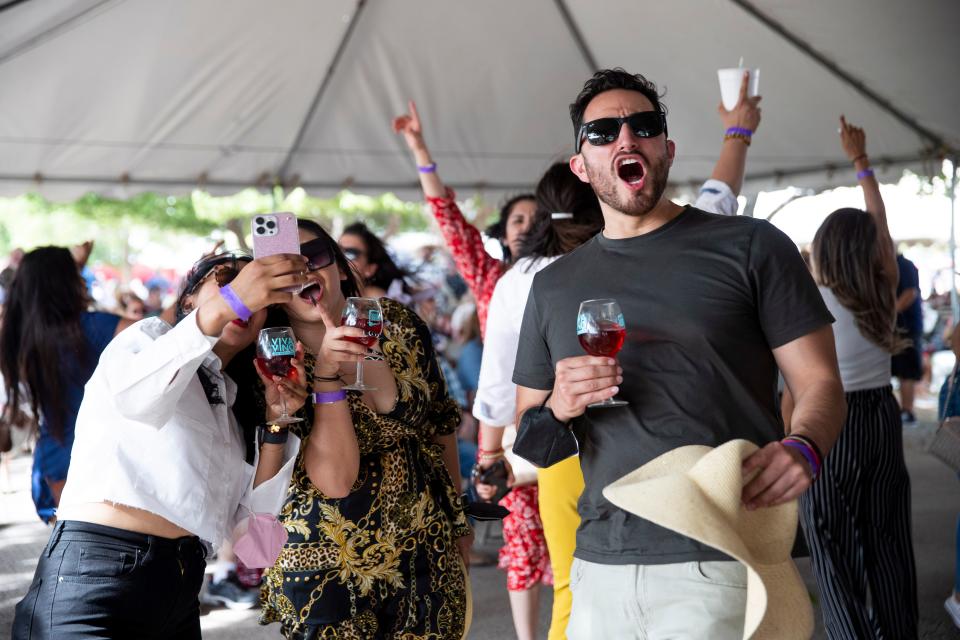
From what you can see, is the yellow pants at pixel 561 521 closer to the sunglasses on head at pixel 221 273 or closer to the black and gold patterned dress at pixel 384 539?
the black and gold patterned dress at pixel 384 539

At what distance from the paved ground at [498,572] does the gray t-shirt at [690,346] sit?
3.32m

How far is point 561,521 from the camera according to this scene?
12.9ft

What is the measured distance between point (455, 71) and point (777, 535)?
22.9 ft

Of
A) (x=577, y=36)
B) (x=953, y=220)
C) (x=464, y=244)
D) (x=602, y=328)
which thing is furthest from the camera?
(x=953, y=220)

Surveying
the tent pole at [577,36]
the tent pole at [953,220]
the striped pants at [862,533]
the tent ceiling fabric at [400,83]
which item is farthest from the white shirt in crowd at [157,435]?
the tent pole at [953,220]

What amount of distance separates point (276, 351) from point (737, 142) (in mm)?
2457

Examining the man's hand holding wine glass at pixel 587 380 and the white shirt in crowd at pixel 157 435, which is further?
the white shirt in crowd at pixel 157 435

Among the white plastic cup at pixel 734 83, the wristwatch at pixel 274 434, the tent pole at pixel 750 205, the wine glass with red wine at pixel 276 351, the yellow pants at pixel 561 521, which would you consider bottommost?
the yellow pants at pixel 561 521

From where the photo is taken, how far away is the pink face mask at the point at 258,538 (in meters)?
2.80

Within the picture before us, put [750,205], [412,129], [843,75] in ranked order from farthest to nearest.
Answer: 1. [750,205]
2. [843,75]
3. [412,129]

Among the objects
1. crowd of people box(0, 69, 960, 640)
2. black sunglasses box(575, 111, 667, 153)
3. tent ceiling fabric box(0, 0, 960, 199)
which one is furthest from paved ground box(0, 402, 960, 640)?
black sunglasses box(575, 111, 667, 153)

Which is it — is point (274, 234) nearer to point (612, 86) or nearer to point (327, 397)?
point (327, 397)

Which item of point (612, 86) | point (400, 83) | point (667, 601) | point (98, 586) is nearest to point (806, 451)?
point (667, 601)

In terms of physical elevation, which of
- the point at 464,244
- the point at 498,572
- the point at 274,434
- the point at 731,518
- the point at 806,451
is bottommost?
the point at 498,572
